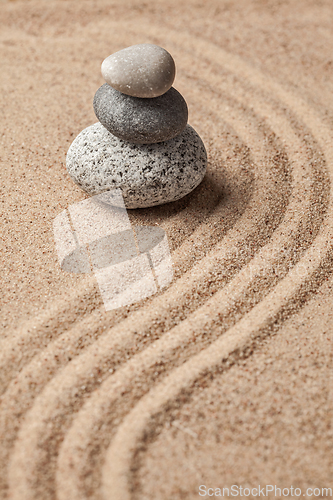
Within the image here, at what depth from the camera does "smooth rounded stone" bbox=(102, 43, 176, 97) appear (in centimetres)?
205

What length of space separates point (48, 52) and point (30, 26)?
0.50m

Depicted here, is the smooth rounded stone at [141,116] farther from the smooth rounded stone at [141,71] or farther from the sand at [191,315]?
the sand at [191,315]

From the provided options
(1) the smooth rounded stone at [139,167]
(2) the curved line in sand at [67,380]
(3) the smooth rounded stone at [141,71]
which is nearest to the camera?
(2) the curved line in sand at [67,380]

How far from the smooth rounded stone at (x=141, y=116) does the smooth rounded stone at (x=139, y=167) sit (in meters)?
0.08

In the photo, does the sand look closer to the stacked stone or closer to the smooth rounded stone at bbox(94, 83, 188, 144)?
the stacked stone

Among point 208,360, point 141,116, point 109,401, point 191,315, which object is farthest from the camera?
point 141,116

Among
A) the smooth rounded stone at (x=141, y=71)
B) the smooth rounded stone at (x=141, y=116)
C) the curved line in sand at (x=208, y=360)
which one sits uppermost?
the smooth rounded stone at (x=141, y=71)

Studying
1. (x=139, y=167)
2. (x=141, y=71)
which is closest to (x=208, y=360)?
(x=139, y=167)

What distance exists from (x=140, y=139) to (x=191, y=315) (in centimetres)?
97

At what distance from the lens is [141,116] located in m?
2.14

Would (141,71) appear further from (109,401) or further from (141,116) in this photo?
(109,401)

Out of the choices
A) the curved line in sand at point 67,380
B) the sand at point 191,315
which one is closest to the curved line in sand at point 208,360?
the sand at point 191,315

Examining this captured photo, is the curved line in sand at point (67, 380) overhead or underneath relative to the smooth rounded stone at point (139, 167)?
underneath

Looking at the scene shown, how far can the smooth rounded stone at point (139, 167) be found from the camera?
2.23 metres
